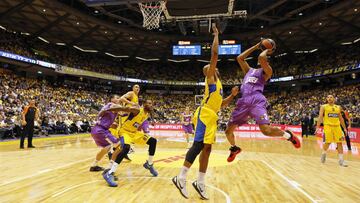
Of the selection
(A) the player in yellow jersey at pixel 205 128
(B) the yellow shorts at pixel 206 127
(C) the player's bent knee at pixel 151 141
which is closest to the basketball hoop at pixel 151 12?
(C) the player's bent knee at pixel 151 141

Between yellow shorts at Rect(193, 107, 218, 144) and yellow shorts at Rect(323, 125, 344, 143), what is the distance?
5.99 metres

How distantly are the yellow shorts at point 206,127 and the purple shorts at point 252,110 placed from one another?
756 millimetres

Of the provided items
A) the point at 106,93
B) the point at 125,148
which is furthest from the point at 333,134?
the point at 106,93

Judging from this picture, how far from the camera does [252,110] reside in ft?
16.9

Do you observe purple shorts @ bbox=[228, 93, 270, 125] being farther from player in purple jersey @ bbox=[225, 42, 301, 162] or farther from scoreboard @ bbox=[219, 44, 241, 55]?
scoreboard @ bbox=[219, 44, 241, 55]

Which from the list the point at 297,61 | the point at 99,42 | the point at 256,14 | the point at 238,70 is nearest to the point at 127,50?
the point at 99,42

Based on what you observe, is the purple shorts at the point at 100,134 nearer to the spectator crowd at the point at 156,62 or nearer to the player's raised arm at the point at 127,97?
the player's raised arm at the point at 127,97

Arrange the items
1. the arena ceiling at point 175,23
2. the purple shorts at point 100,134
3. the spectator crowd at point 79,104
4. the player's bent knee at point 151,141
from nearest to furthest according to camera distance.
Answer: the player's bent knee at point 151,141 → the purple shorts at point 100,134 → the spectator crowd at point 79,104 → the arena ceiling at point 175,23

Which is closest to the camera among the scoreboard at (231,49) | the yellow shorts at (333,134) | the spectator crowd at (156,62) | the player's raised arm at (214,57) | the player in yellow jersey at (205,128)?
the player's raised arm at (214,57)

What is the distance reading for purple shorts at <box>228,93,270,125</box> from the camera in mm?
5020

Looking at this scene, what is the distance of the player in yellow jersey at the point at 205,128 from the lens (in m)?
4.59

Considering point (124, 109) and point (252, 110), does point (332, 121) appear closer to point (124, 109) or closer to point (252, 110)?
point (252, 110)

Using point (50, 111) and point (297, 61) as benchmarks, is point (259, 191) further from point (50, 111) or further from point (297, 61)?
point (297, 61)

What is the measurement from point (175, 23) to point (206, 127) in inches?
894
